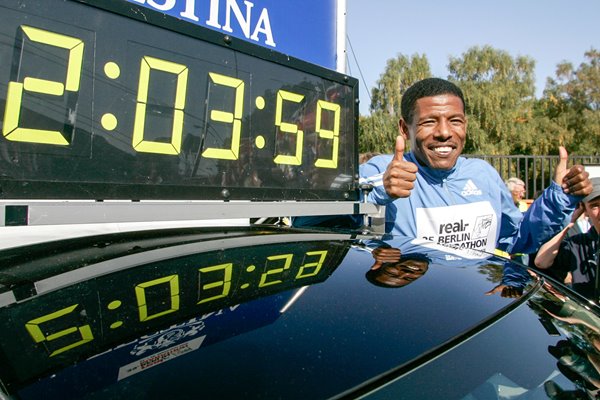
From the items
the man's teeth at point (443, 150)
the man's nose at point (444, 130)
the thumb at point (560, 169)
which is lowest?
the thumb at point (560, 169)

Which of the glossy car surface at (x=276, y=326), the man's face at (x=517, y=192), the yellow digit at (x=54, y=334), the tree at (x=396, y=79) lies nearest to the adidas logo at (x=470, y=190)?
the glossy car surface at (x=276, y=326)

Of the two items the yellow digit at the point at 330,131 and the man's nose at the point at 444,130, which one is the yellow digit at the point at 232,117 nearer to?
the yellow digit at the point at 330,131

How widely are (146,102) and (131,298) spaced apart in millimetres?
710

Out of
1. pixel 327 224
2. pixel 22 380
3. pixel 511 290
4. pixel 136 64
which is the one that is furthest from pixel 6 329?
pixel 327 224

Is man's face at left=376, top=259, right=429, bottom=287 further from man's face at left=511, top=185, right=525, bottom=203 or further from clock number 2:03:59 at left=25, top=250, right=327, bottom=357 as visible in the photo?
man's face at left=511, top=185, right=525, bottom=203

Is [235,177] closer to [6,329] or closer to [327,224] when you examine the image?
[327,224]

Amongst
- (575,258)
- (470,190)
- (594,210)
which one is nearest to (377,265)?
(470,190)

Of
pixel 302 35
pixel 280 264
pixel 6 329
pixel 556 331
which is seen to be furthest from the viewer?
pixel 302 35

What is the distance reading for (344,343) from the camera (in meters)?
0.87

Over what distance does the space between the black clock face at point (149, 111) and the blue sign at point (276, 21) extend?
180 centimetres

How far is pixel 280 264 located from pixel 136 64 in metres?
0.74

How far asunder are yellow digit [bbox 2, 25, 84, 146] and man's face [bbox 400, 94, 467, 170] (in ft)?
5.37

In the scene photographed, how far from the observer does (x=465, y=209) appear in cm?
245

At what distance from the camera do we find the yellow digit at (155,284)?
931mm
